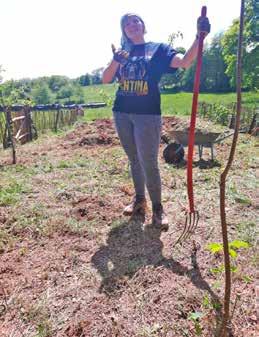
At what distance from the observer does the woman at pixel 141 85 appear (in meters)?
2.95

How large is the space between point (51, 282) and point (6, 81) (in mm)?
6144

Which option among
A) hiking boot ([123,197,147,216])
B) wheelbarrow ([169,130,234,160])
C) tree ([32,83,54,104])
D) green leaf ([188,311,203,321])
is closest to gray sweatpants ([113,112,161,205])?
hiking boot ([123,197,147,216])

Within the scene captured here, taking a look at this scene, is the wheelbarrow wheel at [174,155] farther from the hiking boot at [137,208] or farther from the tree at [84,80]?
the tree at [84,80]

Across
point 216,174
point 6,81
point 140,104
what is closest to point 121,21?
point 140,104

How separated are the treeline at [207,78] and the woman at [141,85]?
316 millimetres

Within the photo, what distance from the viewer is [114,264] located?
112 inches

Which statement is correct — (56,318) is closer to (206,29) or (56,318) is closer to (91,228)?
(91,228)

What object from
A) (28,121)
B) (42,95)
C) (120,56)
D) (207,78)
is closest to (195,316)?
(120,56)

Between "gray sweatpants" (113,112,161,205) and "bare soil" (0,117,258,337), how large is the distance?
51cm

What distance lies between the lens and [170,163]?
6.73 m

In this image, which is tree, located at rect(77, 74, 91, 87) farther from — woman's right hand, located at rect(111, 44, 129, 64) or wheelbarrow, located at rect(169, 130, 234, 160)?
woman's right hand, located at rect(111, 44, 129, 64)

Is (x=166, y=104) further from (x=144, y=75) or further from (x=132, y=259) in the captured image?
(x=132, y=259)

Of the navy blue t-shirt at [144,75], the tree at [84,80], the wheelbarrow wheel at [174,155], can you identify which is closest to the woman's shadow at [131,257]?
the navy blue t-shirt at [144,75]

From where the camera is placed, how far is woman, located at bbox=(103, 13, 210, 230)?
2.95 metres
